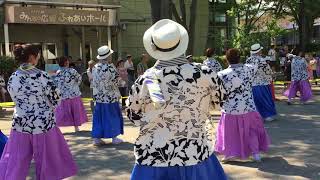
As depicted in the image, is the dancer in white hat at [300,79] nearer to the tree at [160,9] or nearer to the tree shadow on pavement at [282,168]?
the tree at [160,9]

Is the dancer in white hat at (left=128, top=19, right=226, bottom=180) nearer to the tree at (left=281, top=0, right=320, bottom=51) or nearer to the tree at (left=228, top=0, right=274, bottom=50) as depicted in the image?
the tree at (left=228, top=0, right=274, bottom=50)

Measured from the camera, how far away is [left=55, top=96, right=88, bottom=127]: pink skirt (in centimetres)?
1114

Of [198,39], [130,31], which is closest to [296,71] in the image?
[130,31]

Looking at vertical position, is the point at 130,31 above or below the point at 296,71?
above

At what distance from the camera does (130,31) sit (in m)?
28.6

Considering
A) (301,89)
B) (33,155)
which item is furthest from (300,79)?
(33,155)

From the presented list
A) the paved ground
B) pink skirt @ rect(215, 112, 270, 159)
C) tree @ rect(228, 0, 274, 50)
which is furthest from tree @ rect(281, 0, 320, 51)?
pink skirt @ rect(215, 112, 270, 159)

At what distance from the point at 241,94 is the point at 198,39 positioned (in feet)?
80.1

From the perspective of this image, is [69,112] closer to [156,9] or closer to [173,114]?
[156,9]

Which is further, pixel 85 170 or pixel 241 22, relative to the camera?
pixel 241 22

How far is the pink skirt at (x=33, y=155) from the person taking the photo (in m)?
5.82

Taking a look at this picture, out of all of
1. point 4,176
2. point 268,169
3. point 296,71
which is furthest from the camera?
point 296,71

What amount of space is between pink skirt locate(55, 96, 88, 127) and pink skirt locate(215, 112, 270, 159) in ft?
14.1

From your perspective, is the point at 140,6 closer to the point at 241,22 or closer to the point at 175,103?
the point at 241,22
